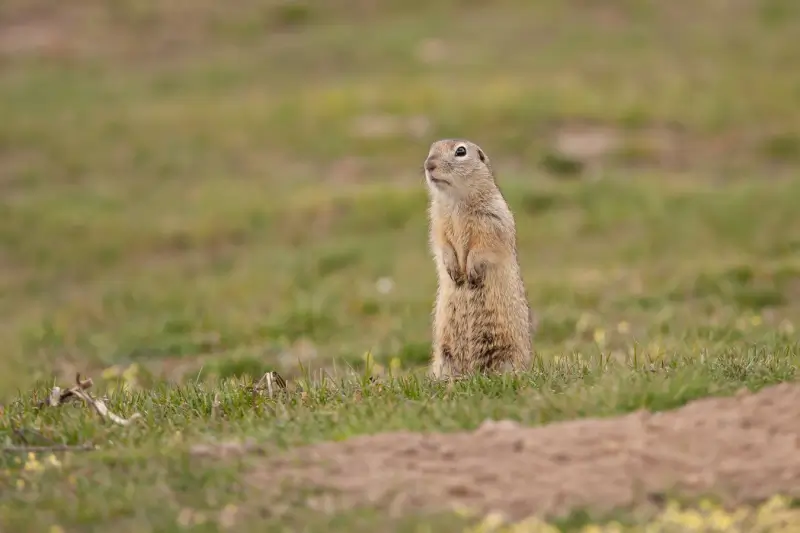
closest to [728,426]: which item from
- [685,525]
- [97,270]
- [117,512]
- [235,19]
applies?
[685,525]

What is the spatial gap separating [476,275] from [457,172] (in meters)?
0.92

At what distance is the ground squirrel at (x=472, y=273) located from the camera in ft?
30.6

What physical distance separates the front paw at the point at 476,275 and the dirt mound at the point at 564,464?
8.33ft

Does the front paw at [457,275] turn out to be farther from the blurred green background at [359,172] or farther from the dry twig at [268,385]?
the blurred green background at [359,172]

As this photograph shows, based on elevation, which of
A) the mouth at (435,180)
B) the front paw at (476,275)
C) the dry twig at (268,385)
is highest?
the mouth at (435,180)

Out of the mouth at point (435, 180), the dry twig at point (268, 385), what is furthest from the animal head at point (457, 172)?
the dry twig at point (268, 385)

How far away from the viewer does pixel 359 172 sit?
2458 centimetres

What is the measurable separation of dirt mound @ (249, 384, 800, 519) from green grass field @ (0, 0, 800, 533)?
30 cm

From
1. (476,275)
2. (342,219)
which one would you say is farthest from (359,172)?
(476,275)

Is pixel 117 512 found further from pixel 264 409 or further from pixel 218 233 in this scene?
pixel 218 233

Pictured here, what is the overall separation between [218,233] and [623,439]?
15.2m

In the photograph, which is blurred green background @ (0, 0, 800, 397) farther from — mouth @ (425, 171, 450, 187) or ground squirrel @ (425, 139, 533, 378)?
mouth @ (425, 171, 450, 187)

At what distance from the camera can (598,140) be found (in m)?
25.1

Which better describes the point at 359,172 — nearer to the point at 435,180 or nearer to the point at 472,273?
the point at 435,180
